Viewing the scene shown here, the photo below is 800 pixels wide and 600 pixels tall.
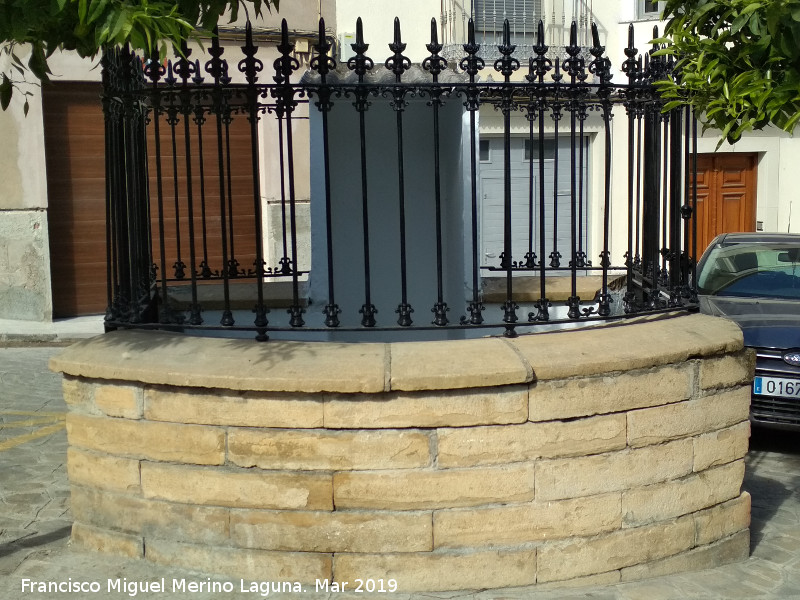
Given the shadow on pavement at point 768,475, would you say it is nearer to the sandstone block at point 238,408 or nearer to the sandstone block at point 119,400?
the sandstone block at point 238,408

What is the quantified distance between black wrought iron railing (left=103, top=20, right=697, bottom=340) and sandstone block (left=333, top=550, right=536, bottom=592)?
976 mm

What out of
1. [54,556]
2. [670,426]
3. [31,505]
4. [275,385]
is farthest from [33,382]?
[670,426]

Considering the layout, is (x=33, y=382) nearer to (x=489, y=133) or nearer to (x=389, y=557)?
(x=389, y=557)

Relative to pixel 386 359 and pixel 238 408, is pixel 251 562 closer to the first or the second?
pixel 238 408

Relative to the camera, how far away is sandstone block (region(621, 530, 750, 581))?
4.45 m

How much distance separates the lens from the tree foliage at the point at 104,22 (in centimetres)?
303

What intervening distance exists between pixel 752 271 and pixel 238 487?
18.2 ft

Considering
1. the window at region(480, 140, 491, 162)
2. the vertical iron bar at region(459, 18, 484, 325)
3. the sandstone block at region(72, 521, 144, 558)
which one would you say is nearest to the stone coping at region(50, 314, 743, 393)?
the vertical iron bar at region(459, 18, 484, 325)

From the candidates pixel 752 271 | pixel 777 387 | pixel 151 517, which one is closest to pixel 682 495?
pixel 151 517

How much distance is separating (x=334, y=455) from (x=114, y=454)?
3.37 feet

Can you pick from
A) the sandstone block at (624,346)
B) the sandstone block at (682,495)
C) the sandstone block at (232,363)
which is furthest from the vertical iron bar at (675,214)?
the sandstone block at (232,363)

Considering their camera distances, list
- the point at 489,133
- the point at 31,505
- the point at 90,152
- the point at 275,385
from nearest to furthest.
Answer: the point at 275,385 → the point at 31,505 → the point at 90,152 → the point at 489,133

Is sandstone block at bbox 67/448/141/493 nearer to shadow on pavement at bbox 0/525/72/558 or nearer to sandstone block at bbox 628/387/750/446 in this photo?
shadow on pavement at bbox 0/525/72/558

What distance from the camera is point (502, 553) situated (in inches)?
168
